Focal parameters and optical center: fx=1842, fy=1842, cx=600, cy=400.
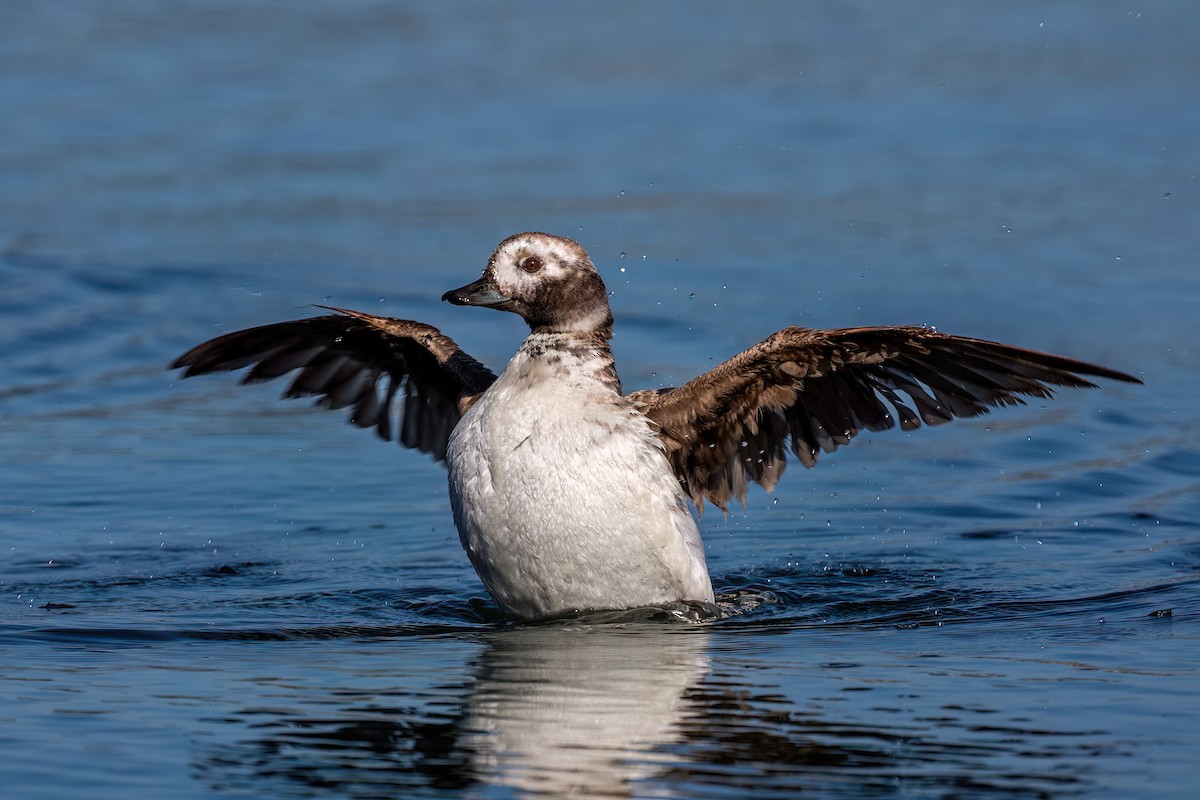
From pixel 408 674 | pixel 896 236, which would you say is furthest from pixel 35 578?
pixel 896 236

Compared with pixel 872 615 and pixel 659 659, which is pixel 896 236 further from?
pixel 659 659

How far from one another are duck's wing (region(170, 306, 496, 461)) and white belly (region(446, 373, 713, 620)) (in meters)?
0.85

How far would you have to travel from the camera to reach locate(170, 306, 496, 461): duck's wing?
8.45 meters

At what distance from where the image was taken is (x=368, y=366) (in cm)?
900

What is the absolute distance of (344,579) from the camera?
28.9 feet

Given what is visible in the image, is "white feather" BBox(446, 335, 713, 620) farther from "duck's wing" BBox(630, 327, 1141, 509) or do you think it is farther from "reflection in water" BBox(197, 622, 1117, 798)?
"reflection in water" BBox(197, 622, 1117, 798)

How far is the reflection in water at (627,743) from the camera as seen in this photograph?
527 cm

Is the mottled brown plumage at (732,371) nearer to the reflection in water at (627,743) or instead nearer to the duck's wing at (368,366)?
the duck's wing at (368,366)

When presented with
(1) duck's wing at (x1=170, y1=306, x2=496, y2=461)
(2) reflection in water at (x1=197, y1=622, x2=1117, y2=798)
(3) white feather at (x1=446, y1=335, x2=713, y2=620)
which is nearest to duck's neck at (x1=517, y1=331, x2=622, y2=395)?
(3) white feather at (x1=446, y1=335, x2=713, y2=620)

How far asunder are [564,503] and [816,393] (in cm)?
125

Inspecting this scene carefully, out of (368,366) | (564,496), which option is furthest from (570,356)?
(368,366)

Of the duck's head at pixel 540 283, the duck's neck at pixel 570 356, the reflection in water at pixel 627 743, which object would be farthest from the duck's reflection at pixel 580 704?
the duck's head at pixel 540 283

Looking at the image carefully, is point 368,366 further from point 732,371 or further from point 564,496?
point 732,371

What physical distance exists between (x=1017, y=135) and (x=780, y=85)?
2.99m
